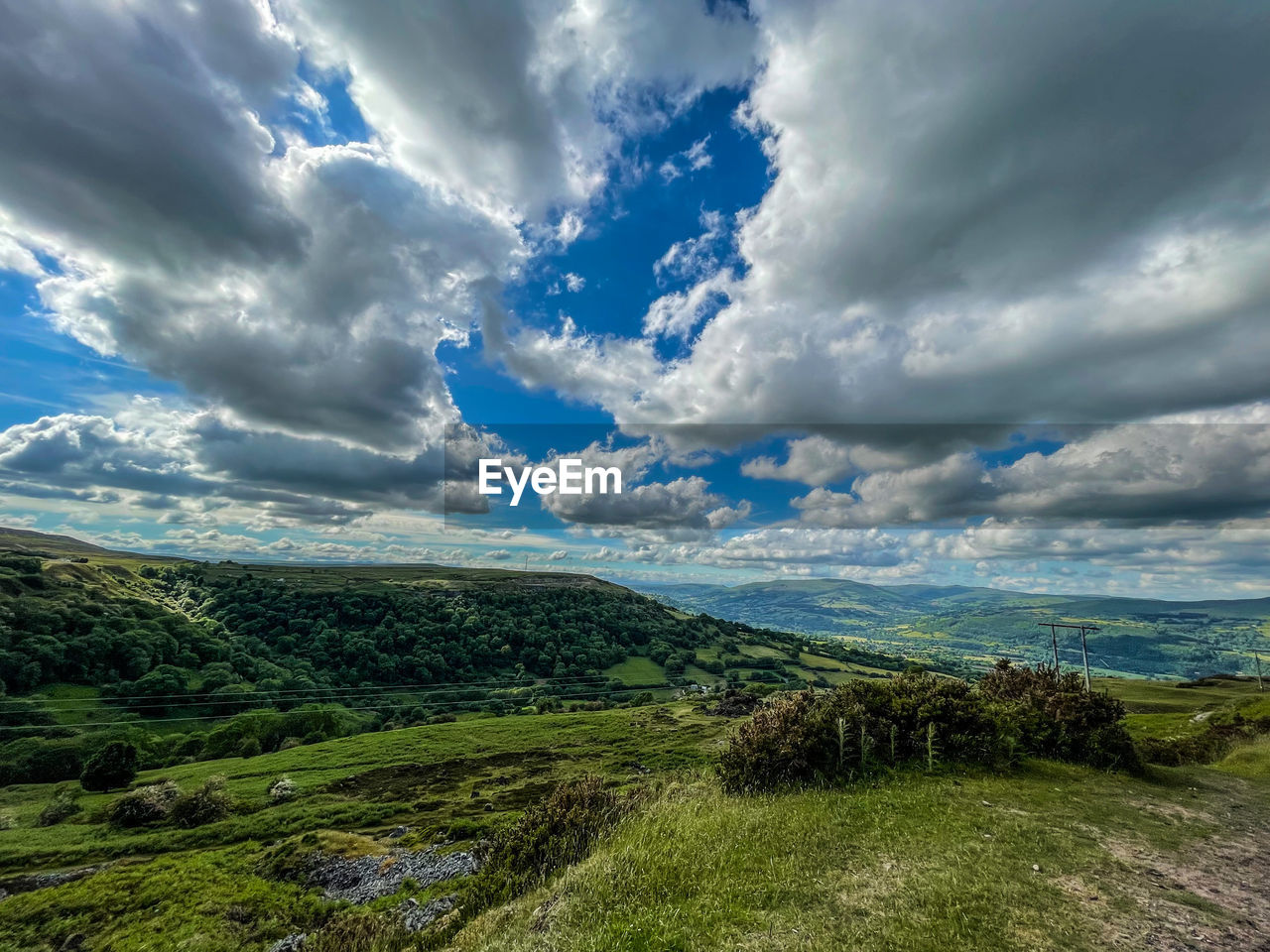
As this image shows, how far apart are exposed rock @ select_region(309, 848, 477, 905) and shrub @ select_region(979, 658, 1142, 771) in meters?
28.3

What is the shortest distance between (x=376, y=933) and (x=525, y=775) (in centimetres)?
4166

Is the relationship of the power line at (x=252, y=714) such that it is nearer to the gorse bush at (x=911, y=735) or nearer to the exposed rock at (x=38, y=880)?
the exposed rock at (x=38, y=880)

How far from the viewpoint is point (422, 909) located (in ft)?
72.8

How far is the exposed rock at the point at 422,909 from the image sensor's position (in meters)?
20.2

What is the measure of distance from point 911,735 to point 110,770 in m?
86.4

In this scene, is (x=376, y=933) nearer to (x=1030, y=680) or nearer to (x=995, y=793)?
(x=995, y=793)

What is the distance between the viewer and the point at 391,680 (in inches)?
5413

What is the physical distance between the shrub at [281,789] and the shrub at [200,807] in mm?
4033

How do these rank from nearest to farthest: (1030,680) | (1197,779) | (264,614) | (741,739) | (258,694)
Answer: (1197,779), (741,739), (1030,680), (258,694), (264,614)

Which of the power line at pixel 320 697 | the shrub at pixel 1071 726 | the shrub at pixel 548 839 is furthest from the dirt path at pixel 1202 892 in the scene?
the power line at pixel 320 697

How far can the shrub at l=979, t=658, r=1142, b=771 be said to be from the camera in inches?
770

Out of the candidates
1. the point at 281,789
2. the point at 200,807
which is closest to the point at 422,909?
the point at 200,807

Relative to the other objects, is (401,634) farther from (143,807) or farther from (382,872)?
(382,872)

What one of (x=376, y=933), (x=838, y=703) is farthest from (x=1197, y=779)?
(x=376, y=933)
